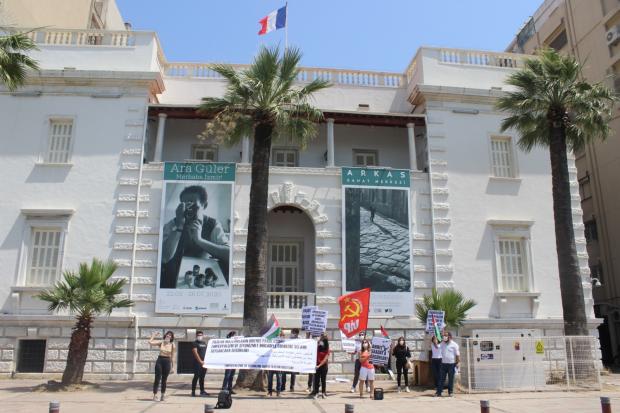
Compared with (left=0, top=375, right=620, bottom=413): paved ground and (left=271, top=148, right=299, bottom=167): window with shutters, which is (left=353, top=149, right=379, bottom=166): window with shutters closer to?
(left=271, top=148, right=299, bottom=167): window with shutters

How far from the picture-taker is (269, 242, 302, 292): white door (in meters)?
22.8

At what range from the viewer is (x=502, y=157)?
2370 centimetres

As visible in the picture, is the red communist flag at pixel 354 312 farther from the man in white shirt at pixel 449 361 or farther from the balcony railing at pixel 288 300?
the balcony railing at pixel 288 300

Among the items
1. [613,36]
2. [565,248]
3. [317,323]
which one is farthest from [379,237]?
[613,36]

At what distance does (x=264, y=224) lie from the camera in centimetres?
1705

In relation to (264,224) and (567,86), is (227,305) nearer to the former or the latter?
(264,224)

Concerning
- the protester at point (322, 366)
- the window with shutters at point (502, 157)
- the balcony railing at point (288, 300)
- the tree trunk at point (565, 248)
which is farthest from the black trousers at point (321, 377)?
the window with shutters at point (502, 157)

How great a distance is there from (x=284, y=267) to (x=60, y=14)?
17.9 m

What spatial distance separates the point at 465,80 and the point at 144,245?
15163 mm

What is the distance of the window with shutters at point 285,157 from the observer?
938 inches

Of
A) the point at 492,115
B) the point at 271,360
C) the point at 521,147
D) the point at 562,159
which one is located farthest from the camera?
the point at 492,115

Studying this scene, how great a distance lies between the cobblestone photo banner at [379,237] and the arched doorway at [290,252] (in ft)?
7.13

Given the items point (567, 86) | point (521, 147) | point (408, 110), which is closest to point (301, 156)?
point (408, 110)

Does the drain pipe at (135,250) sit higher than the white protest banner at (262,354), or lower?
higher
